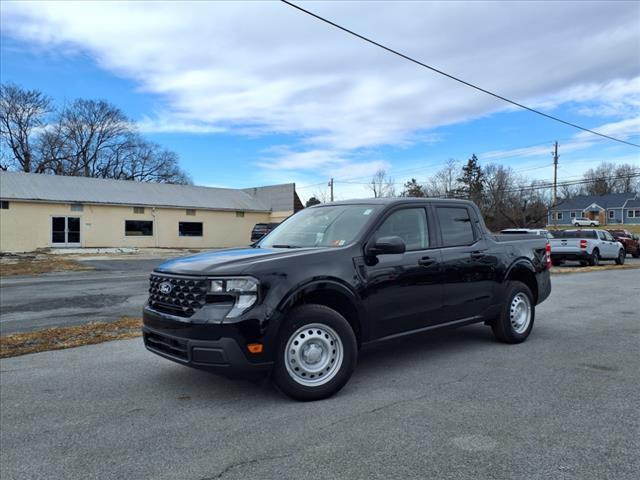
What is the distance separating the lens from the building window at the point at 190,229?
36062 millimetres

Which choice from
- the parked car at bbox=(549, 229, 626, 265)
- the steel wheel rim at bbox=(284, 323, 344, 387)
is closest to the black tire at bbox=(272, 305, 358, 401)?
the steel wheel rim at bbox=(284, 323, 344, 387)

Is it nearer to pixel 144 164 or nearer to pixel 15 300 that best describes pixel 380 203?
pixel 15 300

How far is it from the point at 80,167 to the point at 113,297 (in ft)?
179

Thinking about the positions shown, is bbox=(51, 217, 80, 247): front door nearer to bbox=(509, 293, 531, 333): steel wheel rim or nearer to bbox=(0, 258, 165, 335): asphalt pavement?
bbox=(0, 258, 165, 335): asphalt pavement

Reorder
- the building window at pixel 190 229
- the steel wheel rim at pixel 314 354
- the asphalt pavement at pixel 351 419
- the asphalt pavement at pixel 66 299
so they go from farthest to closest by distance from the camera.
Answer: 1. the building window at pixel 190 229
2. the asphalt pavement at pixel 66 299
3. the steel wheel rim at pixel 314 354
4. the asphalt pavement at pixel 351 419

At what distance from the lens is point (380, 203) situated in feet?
17.2

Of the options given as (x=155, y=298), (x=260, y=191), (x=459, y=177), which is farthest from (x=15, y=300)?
(x=459, y=177)

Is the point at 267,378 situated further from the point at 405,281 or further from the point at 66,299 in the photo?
the point at 66,299

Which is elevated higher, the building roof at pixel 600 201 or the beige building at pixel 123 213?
the building roof at pixel 600 201

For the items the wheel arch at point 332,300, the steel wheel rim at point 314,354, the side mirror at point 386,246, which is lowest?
the steel wheel rim at point 314,354

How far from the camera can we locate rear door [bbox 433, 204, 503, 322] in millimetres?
5438

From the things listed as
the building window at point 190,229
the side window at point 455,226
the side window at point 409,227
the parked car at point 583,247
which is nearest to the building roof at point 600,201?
the parked car at point 583,247

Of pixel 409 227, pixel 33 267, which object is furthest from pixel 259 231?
pixel 409 227

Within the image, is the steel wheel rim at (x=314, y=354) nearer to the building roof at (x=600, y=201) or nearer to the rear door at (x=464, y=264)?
the rear door at (x=464, y=264)
